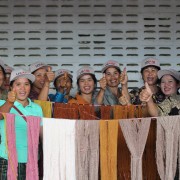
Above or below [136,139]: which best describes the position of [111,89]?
above

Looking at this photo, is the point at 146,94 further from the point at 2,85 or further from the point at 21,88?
the point at 2,85

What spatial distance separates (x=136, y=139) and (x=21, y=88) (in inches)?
47.4

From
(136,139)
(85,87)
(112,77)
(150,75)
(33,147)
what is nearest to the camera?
(33,147)

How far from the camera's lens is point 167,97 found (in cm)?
591

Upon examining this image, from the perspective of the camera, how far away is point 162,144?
539 centimetres

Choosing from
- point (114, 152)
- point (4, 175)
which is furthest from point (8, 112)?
point (114, 152)

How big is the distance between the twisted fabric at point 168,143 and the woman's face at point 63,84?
1524 mm

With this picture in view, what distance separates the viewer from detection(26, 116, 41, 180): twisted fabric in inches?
206

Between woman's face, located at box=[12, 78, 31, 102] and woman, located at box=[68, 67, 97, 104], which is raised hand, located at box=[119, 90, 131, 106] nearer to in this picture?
woman, located at box=[68, 67, 97, 104]

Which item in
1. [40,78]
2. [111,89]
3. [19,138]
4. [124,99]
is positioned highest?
[40,78]

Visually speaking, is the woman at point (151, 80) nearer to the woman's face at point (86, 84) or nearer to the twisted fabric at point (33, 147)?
the woman's face at point (86, 84)

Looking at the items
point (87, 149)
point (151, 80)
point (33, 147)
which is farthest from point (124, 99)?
point (33, 147)

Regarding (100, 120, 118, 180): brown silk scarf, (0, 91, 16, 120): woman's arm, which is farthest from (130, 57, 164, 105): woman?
(0, 91, 16, 120): woman's arm

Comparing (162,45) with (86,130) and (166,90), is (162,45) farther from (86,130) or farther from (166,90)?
(86,130)
